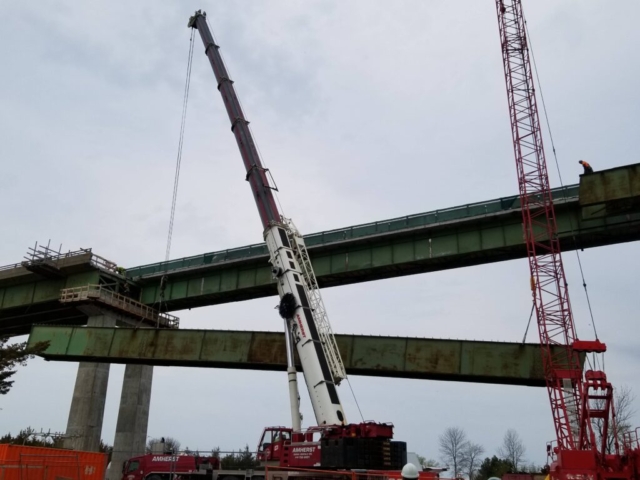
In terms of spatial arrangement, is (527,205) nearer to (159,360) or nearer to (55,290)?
(159,360)

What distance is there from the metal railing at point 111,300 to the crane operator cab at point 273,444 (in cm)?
2484

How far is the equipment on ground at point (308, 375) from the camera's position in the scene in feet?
59.4

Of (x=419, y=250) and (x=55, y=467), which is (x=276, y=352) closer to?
(x=55, y=467)

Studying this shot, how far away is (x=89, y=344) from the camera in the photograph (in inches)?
1313

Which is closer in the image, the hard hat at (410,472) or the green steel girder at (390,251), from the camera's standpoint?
the hard hat at (410,472)

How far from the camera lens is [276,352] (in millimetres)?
30656

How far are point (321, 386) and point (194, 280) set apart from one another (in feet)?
89.0

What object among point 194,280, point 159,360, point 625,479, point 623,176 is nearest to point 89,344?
point 159,360

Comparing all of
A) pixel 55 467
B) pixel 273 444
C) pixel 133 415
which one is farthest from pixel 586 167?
pixel 133 415

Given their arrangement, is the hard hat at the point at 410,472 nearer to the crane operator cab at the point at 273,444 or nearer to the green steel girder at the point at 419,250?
the crane operator cab at the point at 273,444

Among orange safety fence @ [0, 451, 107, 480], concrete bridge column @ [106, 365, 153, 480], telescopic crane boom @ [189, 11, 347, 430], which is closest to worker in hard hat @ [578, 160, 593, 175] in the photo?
telescopic crane boom @ [189, 11, 347, 430]

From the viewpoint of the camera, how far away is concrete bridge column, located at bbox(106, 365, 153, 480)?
41125 mm

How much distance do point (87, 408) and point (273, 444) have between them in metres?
22.6

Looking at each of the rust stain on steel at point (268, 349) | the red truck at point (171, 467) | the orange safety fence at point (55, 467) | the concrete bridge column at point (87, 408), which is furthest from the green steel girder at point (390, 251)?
the orange safety fence at point (55, 467)
